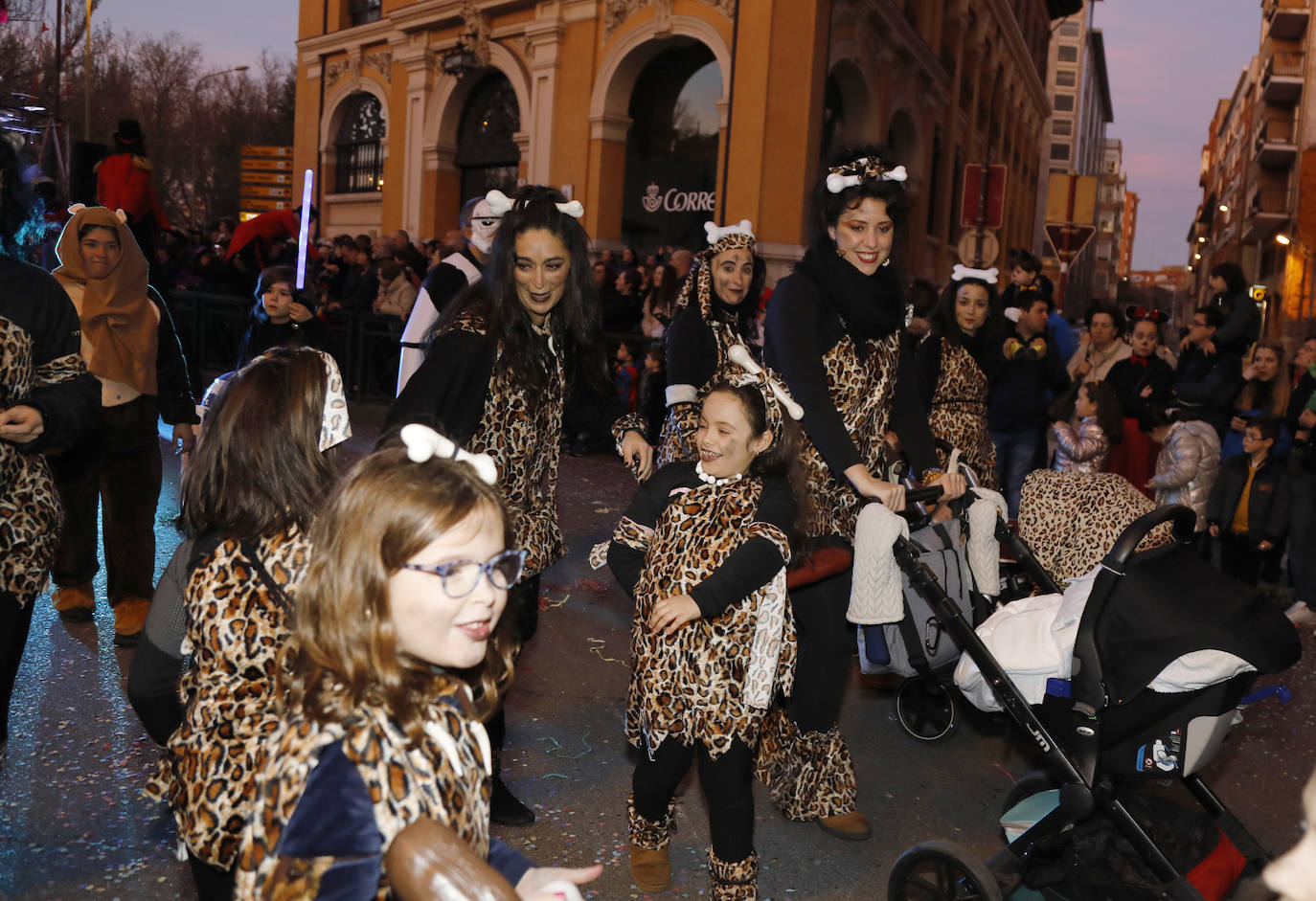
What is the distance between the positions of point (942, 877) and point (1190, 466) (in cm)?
515

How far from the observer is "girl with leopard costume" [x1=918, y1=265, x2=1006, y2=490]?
20.1 feet

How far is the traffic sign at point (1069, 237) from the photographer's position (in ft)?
42.0

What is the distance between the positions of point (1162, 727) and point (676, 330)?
258 cm

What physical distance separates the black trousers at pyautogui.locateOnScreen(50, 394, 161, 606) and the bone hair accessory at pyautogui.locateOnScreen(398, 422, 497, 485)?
409cm

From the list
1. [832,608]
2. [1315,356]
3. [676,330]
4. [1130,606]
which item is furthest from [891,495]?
[1315,356]

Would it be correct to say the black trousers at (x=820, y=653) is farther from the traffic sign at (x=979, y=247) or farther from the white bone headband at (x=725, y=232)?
the traffic sign at (x=979, y=247)

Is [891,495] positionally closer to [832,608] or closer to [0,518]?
[832,608]

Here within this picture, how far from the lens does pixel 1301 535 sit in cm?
718

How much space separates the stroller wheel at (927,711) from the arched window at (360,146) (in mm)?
22431

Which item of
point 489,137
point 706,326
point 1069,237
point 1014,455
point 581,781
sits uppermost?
point 489,137

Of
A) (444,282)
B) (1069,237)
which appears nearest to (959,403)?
(444,282)

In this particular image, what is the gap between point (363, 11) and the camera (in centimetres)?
2608

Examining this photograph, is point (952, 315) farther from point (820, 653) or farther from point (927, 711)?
point (820, 653)

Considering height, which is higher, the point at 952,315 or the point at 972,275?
the point at 972,275
